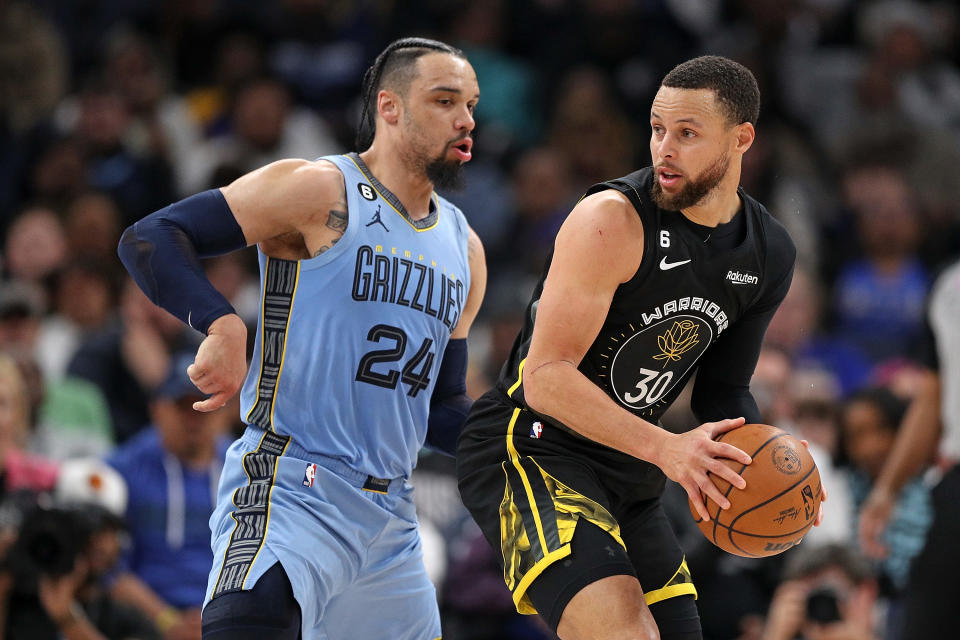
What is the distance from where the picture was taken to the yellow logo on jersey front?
4340 mm

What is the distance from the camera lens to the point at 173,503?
7.59 metres

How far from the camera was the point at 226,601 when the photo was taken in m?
4.22

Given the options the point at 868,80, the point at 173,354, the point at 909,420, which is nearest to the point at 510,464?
the point at 909,420

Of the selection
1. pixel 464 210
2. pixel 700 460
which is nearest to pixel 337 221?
pixel 700 460

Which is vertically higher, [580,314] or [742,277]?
[742,277]

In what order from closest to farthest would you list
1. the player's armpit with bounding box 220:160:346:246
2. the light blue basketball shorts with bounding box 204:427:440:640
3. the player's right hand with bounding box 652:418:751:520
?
the player's right hand with bounding box 652:418:751:520 < the light blue basketball shorts with bounding box 204:427:440:640 < the player's armpit with bounding box 220:160:346:246

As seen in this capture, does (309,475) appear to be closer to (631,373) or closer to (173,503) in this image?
(631,373)

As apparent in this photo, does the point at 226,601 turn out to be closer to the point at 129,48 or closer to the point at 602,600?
the point at 602,600

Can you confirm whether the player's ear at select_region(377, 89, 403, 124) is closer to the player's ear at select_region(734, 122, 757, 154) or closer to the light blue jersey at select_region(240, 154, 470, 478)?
the light blue jersey at select_region(240, 154, 470, 478)

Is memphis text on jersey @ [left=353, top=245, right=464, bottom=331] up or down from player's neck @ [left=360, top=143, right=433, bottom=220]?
down

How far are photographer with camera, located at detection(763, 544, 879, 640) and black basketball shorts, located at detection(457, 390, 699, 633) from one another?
9.03 feet

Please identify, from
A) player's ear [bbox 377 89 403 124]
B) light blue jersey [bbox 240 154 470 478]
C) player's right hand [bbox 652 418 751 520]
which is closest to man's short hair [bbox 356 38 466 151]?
player's ear [bbox 377 89 403 124]

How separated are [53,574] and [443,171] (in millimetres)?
2925

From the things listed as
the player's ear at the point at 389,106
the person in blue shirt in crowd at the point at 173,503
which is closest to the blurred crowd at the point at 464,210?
the person in blue shirt in crowd at the point at 173,503
